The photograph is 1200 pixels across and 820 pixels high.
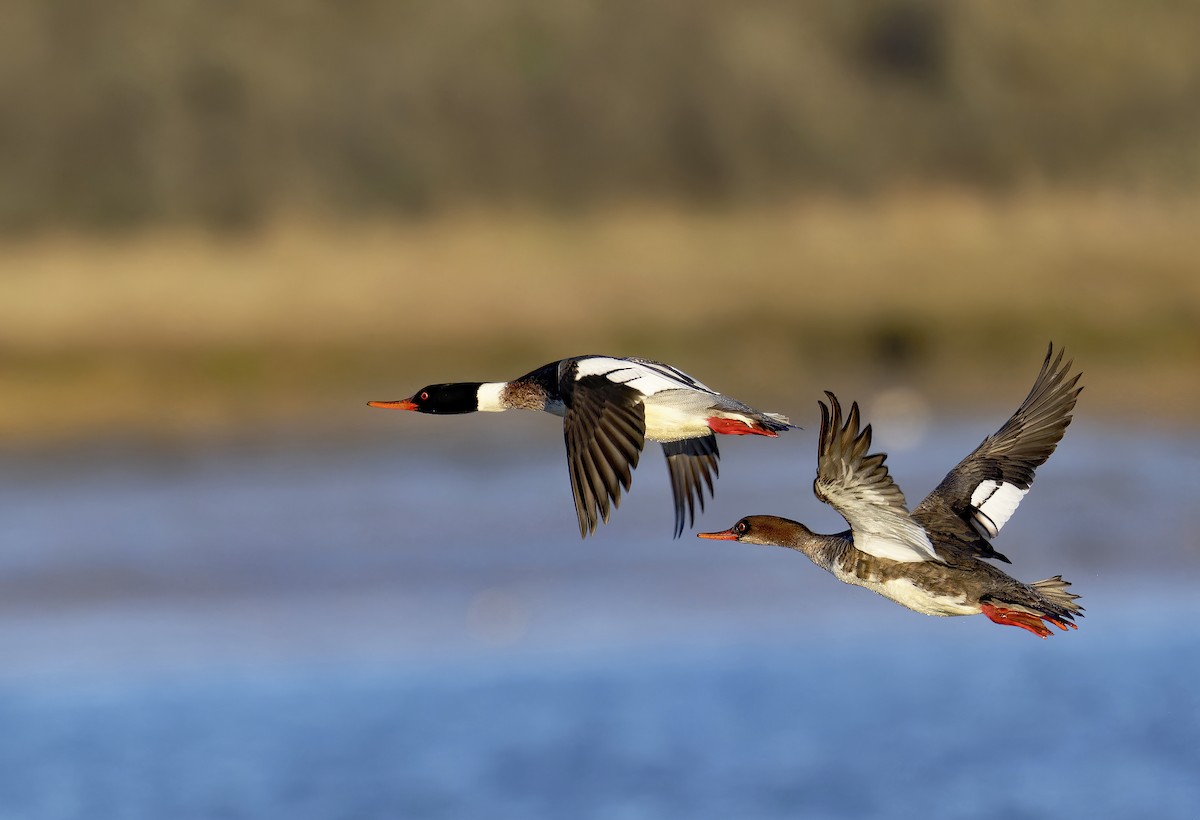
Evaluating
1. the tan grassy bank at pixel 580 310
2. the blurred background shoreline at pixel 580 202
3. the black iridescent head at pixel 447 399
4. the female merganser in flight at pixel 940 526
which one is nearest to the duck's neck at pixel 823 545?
the female merganser in flight at pixel 940 526

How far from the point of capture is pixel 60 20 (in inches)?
1763

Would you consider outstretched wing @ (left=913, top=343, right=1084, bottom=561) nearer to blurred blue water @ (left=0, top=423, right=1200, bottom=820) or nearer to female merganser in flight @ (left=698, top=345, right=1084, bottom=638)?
female merganser in flight @ (left=698, top=345, right=1084, bottom=638)

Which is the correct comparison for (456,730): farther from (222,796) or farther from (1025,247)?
(1025,247)

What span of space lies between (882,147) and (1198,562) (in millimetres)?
21173

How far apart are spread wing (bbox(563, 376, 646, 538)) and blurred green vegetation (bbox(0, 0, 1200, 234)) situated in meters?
26.7

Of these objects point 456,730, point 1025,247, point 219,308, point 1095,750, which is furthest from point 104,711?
point 1025,247

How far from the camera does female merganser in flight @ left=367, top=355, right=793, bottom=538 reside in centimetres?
771

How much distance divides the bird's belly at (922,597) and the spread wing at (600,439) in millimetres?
976

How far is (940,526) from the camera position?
26.1 feet

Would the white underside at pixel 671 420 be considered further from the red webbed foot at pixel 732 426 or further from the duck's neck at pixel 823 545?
the duck's neck at pixel 823 545

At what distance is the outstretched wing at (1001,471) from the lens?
802cm

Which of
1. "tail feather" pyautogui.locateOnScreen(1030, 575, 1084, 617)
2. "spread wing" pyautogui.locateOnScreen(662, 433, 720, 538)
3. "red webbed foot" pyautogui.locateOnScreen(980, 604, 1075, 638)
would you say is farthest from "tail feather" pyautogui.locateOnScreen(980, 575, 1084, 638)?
"spread wing" pyautogui.locateOnScreen(662, 433, 720, 538)

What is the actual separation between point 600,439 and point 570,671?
9.15 meters

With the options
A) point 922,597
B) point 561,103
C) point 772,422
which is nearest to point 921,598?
point 922,597
